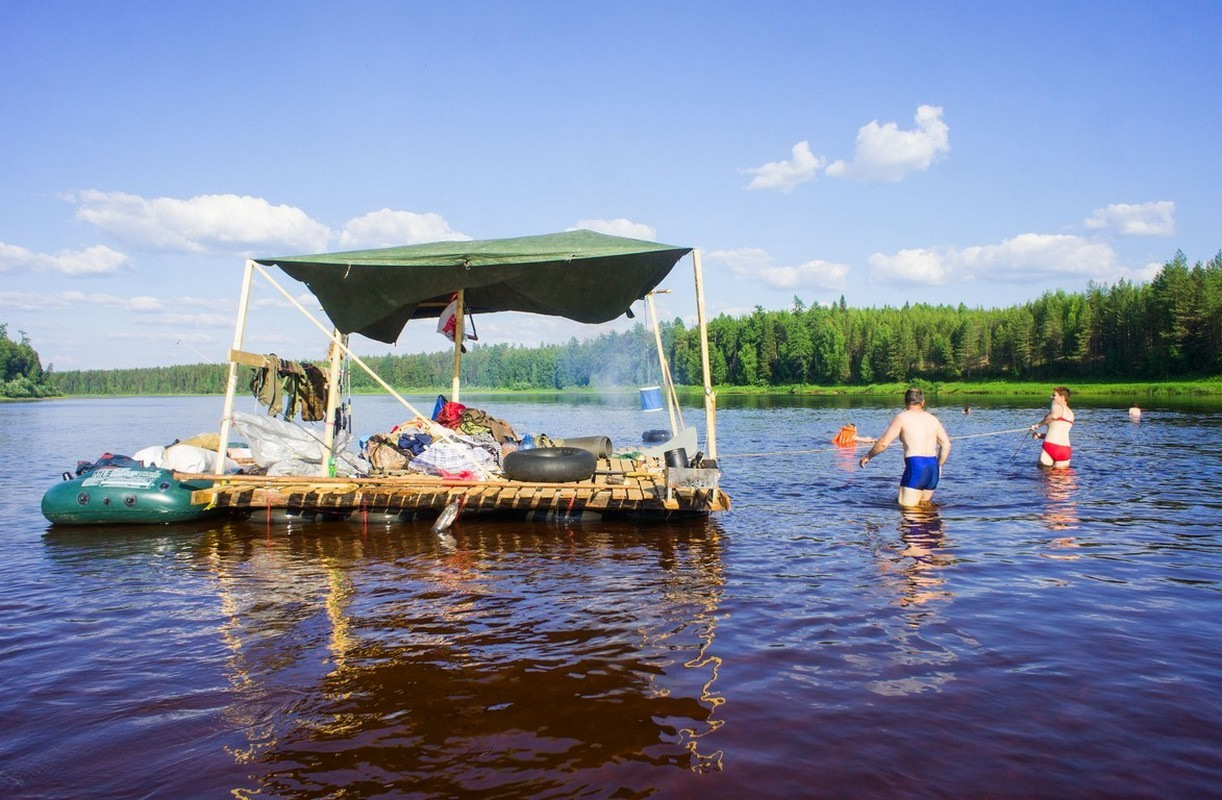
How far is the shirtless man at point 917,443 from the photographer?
12.8 metres

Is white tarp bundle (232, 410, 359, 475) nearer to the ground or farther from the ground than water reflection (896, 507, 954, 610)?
farther from the ground

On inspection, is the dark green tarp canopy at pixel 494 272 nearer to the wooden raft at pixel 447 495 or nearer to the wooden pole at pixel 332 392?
the wooden pole at pixel 332 392

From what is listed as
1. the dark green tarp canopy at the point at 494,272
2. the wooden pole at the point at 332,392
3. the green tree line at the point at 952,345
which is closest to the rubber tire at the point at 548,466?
the dark green tarp canopy at the point at 494,272

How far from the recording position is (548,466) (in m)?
12.7

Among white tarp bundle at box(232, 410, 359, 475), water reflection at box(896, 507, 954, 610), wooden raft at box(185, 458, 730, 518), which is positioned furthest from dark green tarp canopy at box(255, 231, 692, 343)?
water reflection at box(896, 507, 954, 610)

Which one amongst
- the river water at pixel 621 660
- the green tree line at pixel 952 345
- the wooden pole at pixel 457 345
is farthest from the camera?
the green tree line at pixel 952 345

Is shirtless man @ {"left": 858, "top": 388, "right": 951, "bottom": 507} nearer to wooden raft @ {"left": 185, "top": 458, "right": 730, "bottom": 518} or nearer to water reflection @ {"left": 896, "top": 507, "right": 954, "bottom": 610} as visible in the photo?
water reflection @ {"left": 896, "top": 507, "right": 954, "bottom": 610}

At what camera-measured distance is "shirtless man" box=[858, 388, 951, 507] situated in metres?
12.8

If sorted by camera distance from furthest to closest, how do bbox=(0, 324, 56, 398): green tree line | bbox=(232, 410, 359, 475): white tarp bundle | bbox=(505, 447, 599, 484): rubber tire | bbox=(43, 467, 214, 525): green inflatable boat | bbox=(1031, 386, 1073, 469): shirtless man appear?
bbox=(0, 324, 56, 398): green tree line < bbox=(1031, 386, 1073, 469): shirtless man < bbox=(232, 410, 359, 475): white tarp bundle < bbox=(43, 467, 214, 525): green inflatable boat < bbox=(505, 447, 599, 484): rubber tire

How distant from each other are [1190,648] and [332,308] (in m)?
13.2

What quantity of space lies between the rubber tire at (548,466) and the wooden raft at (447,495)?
0.39 feet

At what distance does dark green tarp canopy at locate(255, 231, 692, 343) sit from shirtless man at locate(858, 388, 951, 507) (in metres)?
4.50

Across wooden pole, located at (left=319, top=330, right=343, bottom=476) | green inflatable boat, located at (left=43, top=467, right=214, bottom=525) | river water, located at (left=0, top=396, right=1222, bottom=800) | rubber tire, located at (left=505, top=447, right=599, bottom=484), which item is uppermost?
wooden pole, located at (left=319, top=330, right=343, bottom=476)

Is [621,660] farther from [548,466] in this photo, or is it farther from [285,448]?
[285,448]
